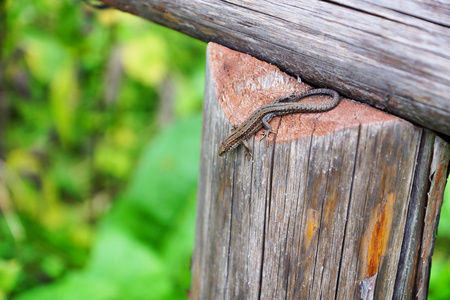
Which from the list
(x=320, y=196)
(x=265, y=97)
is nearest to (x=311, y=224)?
(x=320, y=196)

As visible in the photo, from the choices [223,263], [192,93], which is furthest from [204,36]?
[192,93]

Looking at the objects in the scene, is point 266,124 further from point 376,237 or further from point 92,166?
point 92,166

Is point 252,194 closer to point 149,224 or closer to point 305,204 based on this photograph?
point 305,204

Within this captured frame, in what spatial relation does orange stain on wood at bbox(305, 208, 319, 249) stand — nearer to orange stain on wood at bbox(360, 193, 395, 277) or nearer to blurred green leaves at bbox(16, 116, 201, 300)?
orange stain on wood at bbox(360, 193, 395, 277)

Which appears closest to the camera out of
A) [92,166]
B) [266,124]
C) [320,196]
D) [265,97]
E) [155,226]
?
[320,196]

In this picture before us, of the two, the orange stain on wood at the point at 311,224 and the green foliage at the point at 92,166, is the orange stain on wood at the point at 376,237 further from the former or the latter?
the green foliage at the point at 92,166

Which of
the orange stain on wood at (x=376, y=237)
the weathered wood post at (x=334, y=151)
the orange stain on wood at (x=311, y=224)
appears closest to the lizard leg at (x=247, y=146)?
the weathered wood post at (x=334, y=151)
